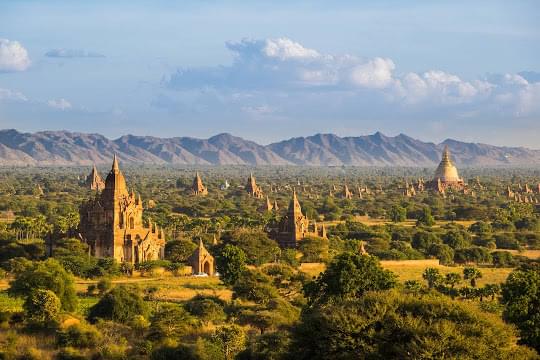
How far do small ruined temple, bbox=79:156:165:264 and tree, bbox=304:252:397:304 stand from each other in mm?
24077

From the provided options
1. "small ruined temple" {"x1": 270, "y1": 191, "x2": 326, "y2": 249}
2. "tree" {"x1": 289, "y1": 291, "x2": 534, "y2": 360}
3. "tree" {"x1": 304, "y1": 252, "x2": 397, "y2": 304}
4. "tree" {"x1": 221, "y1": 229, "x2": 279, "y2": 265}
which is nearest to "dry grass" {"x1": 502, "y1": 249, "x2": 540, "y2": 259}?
"small ruined temple" {"x1": 270, "y1": 191, "x2": 326, "y2": 249}

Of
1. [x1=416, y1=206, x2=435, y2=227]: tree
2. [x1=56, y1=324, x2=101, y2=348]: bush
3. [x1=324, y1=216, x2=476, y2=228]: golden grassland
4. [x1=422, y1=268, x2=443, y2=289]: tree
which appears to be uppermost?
[x1=416, y1=206, x2=435, y2=227]: tree

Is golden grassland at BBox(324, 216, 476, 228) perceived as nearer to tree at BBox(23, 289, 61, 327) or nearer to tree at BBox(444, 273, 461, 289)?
tree at BBox(444, 273, 461, 289)

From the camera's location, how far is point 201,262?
218 ft

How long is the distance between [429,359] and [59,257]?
135 feet

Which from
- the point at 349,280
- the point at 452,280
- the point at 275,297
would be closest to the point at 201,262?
the point at 275,297

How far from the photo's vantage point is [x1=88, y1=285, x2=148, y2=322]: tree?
149 feet

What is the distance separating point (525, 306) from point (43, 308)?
847 inches

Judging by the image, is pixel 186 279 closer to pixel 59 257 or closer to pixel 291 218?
pixel 59 257

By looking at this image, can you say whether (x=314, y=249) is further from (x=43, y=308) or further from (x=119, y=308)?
(x=43, y=308)

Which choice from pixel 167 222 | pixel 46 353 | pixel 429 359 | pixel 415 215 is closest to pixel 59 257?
pixel 46 353

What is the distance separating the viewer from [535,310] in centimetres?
3578

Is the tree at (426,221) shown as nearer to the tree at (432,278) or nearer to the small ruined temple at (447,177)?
the tree at (432,278)

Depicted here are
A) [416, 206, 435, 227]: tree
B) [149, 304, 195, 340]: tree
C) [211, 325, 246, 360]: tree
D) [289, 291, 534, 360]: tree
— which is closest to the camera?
[289, 291, 534, 360]: tree
